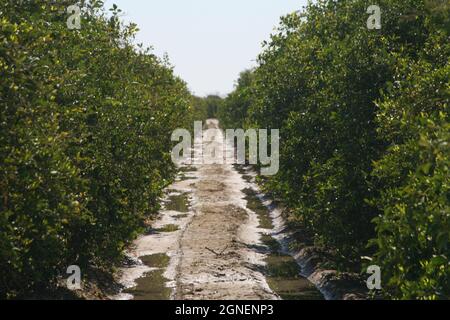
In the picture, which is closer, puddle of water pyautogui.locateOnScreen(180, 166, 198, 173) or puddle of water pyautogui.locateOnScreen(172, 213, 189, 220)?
puddle of water pyautogui.locateOnScreen(172, 213, 189, 220)

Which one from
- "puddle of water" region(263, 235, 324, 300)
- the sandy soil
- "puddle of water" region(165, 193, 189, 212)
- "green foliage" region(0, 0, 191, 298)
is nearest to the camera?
"green foliage" region(0, 0, 191, 298)

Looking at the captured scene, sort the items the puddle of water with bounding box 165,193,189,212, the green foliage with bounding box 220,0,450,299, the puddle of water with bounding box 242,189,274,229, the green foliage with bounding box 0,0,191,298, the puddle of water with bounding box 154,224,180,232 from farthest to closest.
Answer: the puddle of water with bounding box 165,193,189,212 → the puddle of water with bounding box 242,189,274,229 → the puddle of water with bounding box 154,224,180,232 → the green foliage with bounding box 0,0,191,298 → the green foliage with bounding box 220,0,450,299

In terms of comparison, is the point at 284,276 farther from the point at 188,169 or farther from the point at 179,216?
the point at 188,169

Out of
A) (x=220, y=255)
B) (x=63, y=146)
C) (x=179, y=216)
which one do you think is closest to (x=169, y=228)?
(x=179, y=216)

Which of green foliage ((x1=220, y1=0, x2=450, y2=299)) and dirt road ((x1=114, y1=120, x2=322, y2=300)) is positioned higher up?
green foliage ((x1=220, y1=0, x2=450, y2=299))

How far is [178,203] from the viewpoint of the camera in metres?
33.2

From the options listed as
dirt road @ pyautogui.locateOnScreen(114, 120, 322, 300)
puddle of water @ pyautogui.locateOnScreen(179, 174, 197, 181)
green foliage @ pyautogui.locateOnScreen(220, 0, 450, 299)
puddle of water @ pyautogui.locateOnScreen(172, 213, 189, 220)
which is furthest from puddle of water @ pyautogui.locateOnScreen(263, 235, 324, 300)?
puddle of water @ pyautogui.locateOnScreen(179, 174, 197, 181)

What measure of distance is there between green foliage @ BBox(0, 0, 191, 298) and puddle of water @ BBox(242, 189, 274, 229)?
6.82m

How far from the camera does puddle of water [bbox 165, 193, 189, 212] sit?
31.4 m

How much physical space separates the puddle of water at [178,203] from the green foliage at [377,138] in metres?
7.37

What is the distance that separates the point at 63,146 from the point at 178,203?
67.3 feet

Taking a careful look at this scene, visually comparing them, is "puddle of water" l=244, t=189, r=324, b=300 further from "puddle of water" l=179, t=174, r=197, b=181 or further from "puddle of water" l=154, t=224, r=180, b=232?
"puddle of water" l=179, t=174, r=197, b=181

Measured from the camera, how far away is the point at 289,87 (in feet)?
80.1

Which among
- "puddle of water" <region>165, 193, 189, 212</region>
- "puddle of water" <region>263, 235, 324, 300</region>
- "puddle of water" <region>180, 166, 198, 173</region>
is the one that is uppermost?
"puddle of water" <region>180, 166, 198, 173</region>
